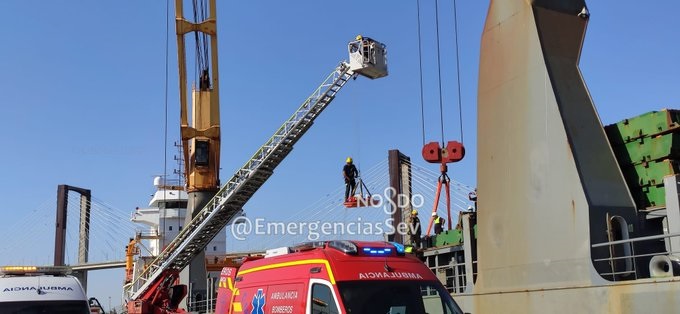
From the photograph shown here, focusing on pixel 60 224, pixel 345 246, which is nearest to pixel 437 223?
pixel 345 246

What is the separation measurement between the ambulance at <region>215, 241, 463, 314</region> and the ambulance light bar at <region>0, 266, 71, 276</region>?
439 centimetres

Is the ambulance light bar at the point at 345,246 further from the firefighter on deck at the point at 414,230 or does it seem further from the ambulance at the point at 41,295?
the firefighter on deck at the point at 414,230

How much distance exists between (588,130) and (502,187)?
5.53 feet

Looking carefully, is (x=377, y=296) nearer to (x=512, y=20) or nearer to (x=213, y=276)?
(x=512, y=20)

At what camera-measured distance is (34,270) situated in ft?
34.1

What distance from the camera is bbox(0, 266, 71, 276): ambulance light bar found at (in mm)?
10305

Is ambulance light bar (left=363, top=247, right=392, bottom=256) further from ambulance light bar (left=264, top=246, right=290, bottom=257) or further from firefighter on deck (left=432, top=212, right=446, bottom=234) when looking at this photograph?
firefighter on deck (left=432, top=212, right=446, bottom=234)

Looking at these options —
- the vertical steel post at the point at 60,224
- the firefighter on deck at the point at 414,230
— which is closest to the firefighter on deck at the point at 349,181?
the firefighter on deck at the point at 414,230

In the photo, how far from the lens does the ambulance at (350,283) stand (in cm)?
670

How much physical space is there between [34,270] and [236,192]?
45.0 feet

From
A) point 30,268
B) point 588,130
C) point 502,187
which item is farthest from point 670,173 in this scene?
point 30,268

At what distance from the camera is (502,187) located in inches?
415

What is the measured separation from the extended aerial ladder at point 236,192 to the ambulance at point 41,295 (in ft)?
45.8

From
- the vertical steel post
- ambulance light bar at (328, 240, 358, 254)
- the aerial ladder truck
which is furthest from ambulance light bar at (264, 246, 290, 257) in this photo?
the vertical steel post
